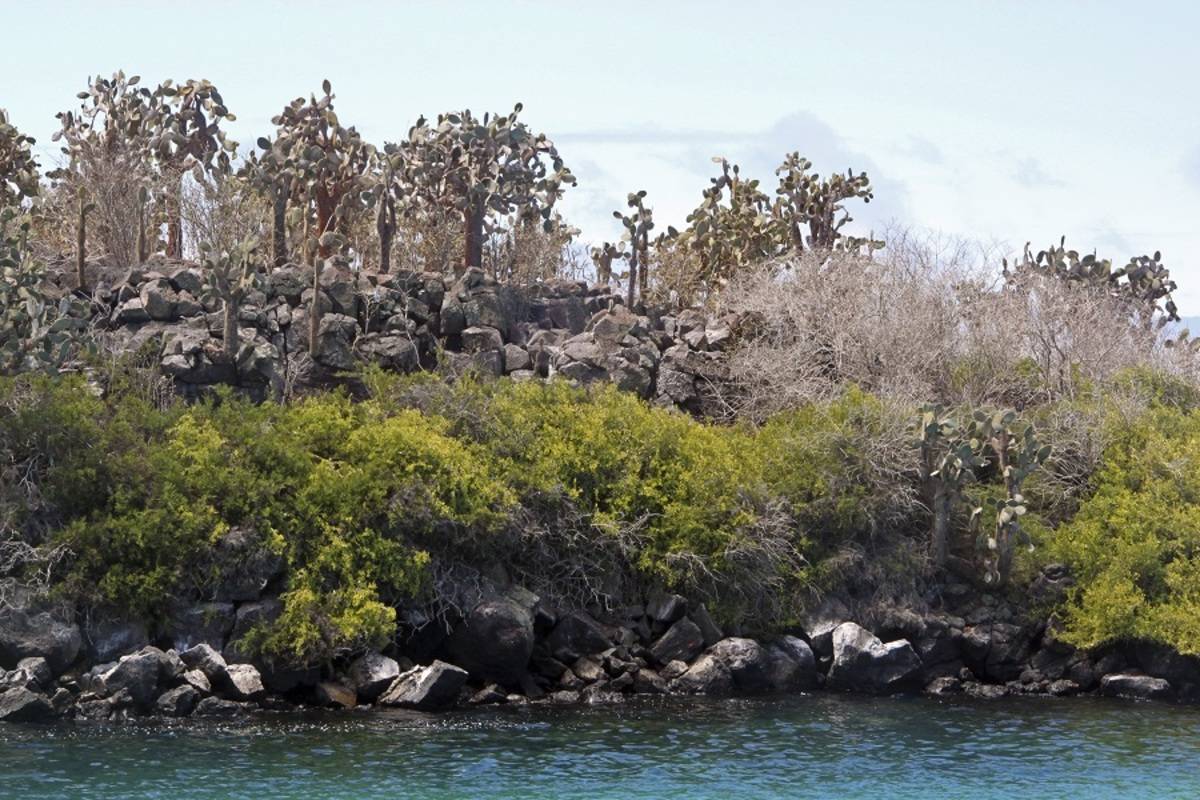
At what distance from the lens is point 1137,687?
109 ft

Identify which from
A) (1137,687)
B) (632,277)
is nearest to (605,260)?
(632,277)

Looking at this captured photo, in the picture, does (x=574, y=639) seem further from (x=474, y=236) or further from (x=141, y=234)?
(x=141, y=234)

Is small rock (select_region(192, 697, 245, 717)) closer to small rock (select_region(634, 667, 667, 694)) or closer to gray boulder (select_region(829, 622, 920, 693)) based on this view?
small rock (select_region(634, 667, 667, 694))

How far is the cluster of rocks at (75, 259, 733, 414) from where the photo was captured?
120 ft

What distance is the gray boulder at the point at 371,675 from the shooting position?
2988 cm

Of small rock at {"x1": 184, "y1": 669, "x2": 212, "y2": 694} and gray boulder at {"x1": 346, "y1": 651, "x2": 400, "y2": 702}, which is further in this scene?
gray boulder at {"x1": 346, "y1": 651, "x2": 400, "y2": 702}

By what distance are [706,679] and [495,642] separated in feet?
13.6

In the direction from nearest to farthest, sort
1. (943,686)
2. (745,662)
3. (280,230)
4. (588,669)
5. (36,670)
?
(36,670) → (588,669) → (745,662) → (943,686) → (280,230)

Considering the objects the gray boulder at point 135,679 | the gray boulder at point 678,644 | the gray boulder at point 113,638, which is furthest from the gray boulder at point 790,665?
the gray boulder at point 113,638

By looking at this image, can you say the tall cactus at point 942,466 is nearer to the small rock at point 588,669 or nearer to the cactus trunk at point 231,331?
the small rock at point 588,669

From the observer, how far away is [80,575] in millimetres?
29156

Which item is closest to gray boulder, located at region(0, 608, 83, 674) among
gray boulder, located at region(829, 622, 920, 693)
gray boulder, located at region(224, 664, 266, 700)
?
gray boulder, located at region(224, 664, 266, 700)

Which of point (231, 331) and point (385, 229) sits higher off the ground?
point (385, 229)

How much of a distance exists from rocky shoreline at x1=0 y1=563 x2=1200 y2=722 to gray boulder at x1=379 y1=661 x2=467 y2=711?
0.03m
